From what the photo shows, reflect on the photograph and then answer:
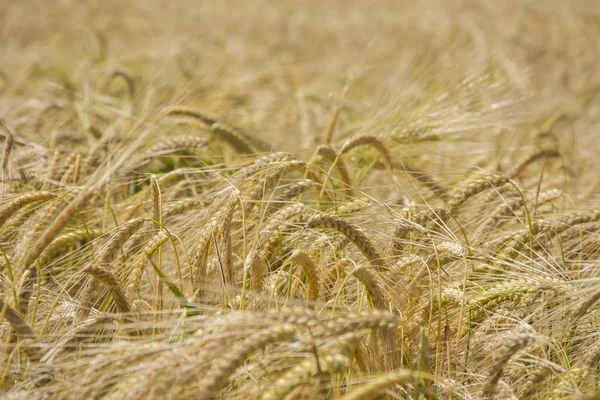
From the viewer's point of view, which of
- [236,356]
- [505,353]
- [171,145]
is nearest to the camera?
[236,356]

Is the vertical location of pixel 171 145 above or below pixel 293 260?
above

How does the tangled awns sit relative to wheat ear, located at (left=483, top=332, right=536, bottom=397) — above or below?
above

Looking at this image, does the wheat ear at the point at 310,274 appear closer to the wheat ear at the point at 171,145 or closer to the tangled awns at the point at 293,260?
the tangled awns at the point at 293,260

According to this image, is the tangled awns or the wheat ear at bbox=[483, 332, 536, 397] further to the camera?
the wheat ear at bbox=[483, 332, 536, 397]

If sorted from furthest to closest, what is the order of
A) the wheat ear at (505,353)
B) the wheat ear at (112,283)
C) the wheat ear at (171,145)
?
the wheat ear at (171,145) < the wheat ear at (112,283) < the wheat ear at (505,353)

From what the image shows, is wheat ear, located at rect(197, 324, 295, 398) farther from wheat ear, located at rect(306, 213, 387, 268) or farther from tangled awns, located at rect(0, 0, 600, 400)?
wheat ear, located at rect(306, 213, 387, 268)

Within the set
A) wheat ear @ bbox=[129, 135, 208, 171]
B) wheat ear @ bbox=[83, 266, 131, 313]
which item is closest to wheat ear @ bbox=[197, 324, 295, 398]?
wheat ear @ bbox=[83, 266, 131, 313]

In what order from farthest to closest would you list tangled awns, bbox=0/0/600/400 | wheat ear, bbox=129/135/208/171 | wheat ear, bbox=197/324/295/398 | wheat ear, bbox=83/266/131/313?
wheat ear, bbox=129/135/208/171, wheat ear, bbox=83/266/131/313, tangled awns, bbox=0/0/600/400, wheat ear, bbox=197/324/295/398

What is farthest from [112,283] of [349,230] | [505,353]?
[505,353]

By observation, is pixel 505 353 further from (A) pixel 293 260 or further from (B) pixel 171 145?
(B) pixel 171 145

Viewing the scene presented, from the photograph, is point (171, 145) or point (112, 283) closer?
point (112, 283)

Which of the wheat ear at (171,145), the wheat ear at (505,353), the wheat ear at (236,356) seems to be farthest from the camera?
the wheat ear at (171,145)

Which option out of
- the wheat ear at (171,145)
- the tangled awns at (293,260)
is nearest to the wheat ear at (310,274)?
the tangled awns at (293,260)

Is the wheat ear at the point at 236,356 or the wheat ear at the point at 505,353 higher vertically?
the wheat ear at the point at 236,356
